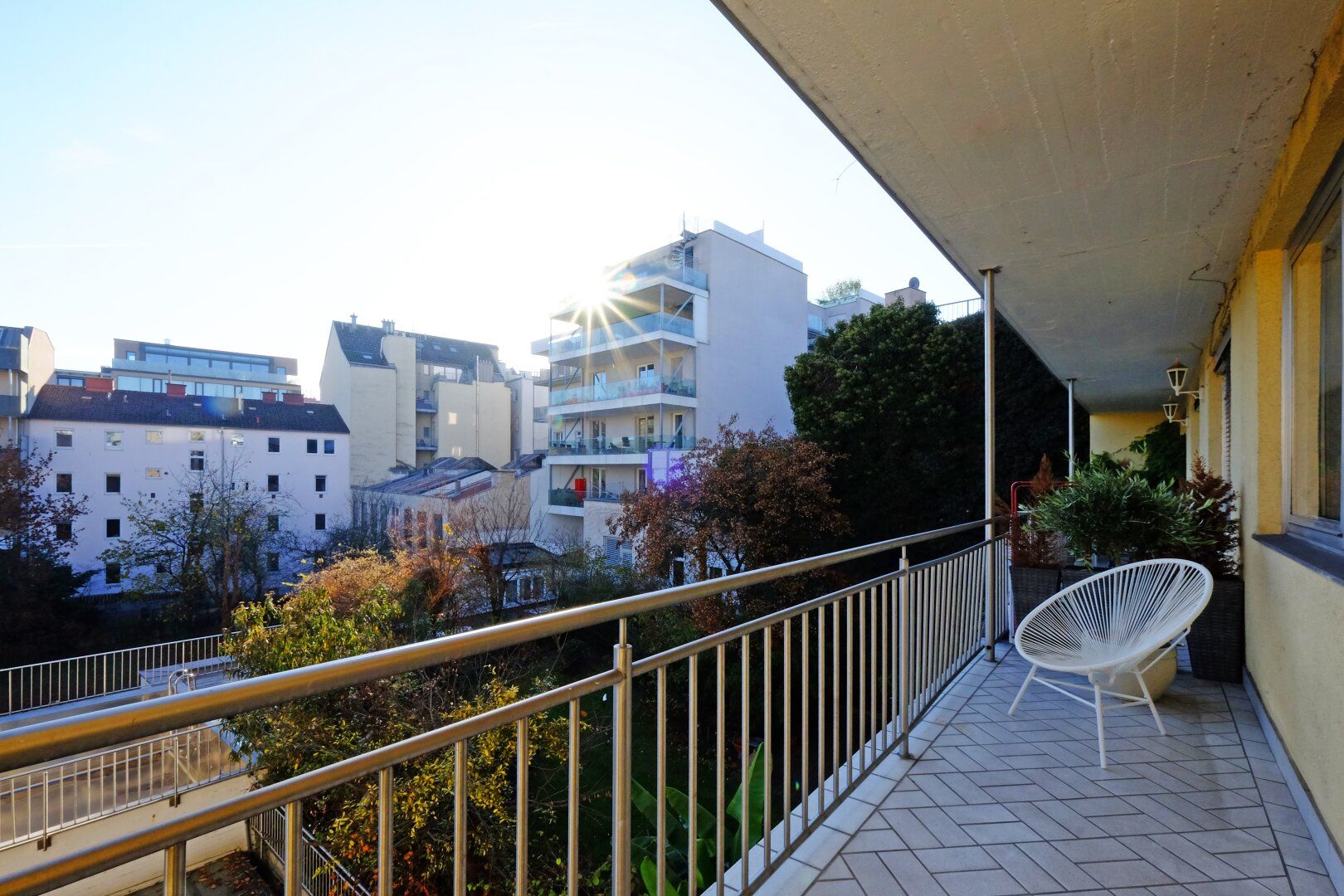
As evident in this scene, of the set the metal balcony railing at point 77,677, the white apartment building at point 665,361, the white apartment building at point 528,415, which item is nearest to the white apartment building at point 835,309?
the white apartment building at point 665,361

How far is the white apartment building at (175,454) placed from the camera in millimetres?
19453

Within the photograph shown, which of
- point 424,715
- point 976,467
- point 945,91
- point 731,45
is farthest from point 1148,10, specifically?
point 976,467

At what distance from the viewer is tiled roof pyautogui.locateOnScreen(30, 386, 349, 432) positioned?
19953mm

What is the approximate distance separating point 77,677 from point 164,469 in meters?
11.1

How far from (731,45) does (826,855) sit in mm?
2549

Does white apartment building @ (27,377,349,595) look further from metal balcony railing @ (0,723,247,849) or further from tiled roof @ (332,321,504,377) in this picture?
metal balcony railing @ (0,723,247,849)

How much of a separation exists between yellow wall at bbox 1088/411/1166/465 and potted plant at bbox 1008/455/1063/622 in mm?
8681

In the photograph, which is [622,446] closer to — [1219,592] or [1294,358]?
[1219,592]

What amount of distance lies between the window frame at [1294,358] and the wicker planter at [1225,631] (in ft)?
2.51

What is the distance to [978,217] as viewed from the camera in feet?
9.88

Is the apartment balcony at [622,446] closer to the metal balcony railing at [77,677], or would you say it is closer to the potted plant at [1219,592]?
the metal balcony railing at [77,677]

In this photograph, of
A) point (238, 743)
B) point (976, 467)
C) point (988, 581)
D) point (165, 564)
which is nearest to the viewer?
point (988, 581)

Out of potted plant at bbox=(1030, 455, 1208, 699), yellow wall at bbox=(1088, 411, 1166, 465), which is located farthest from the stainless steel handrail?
yellow wall at bbox=(1088, 411, 1166, 465)

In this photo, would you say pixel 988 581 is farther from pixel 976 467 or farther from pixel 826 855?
pixel 976 467
